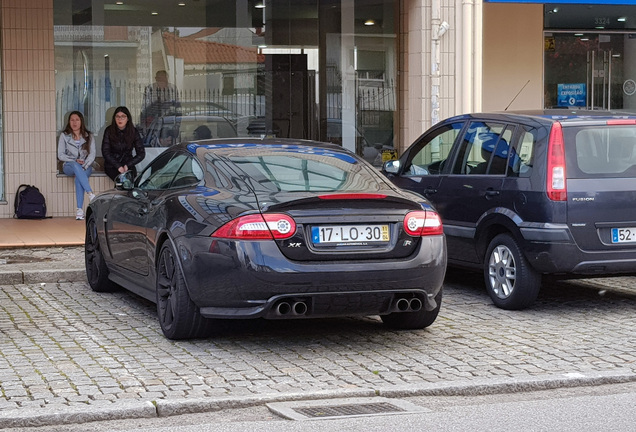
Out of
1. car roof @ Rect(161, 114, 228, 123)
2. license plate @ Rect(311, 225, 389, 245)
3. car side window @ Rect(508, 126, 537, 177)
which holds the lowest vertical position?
license plate @ Rect(311, 225, 389, 245)

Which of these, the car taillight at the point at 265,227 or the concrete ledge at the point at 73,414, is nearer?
the concrete ledge at the point at 73,414

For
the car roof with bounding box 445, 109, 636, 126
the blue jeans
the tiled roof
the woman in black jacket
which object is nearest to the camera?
the car roof with bounding box 445, 109, 636, 126

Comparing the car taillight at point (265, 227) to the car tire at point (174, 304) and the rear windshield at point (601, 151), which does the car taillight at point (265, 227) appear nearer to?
the car tire at point (174, 304)

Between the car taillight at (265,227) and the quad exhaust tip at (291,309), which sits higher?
the car taillight at (265,227)

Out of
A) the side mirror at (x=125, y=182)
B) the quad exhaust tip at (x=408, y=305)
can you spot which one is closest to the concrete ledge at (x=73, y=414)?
the quad exhaust tip at (x=408, y=305)

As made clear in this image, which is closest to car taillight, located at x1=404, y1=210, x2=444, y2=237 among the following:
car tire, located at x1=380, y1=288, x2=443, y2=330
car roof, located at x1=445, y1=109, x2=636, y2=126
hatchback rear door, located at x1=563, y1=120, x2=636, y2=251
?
car tire, located at x1=380, y1=288, x2=443, y2=330

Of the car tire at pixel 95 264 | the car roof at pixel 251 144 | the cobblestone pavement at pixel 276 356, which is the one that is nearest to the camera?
the cobblestone pavement at pixel 276 356

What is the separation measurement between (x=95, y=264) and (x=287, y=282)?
348 centimetres

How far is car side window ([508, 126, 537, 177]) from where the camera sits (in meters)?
9.09

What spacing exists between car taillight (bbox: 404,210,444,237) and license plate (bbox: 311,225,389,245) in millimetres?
174

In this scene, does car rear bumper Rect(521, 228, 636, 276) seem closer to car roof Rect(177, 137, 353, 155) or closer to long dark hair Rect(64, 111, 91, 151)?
car roof Rect(177, 137, 353, 155)

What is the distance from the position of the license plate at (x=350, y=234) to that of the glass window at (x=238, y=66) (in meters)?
9.60

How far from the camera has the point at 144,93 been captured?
55.0 feet

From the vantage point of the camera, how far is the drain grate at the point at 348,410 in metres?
6.06
